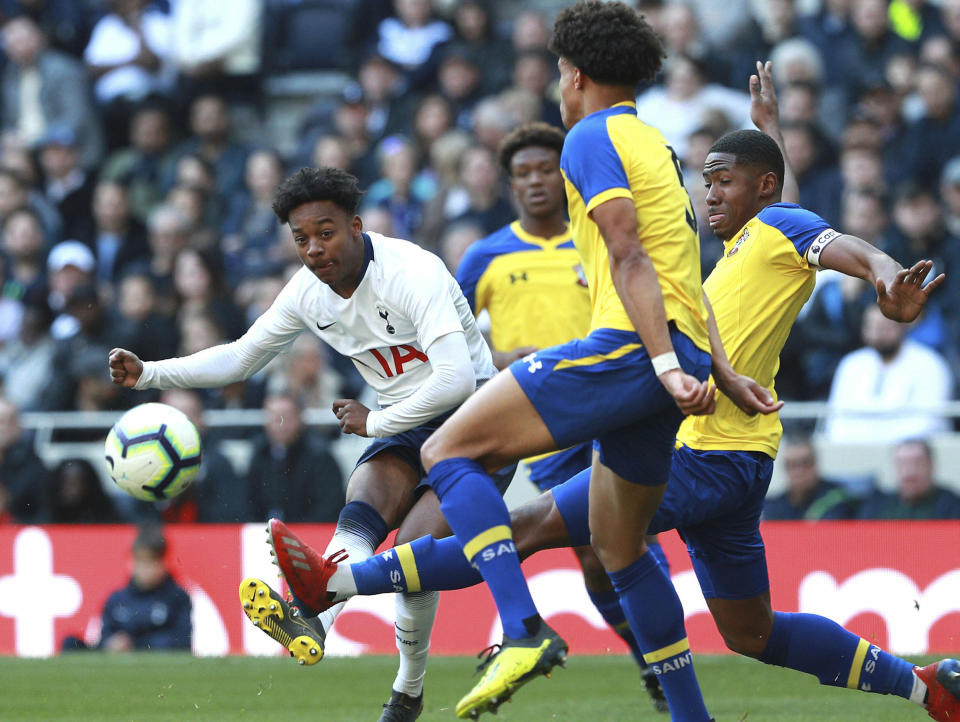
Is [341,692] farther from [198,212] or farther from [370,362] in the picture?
[198,212]

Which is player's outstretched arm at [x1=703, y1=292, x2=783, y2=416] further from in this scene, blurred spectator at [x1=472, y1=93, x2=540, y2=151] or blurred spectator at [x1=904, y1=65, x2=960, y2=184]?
blurred spectator at [x1=472, y1=93, x2=540, y2=151]

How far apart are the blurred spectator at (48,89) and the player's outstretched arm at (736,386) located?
1085 centimetres

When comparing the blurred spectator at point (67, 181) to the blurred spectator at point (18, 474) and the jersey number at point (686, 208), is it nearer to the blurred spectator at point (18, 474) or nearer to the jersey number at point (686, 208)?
the blurred spectator at point (18, 474)

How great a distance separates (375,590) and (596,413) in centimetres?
144

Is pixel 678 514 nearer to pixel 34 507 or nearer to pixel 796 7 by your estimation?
pixel 34 507

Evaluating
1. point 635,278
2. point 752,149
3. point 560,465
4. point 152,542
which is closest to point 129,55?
point 152,542

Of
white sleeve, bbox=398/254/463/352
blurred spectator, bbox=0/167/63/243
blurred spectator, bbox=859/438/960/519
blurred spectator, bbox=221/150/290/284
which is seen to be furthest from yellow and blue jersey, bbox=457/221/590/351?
blurred spectator, bbox=0/167/63/243

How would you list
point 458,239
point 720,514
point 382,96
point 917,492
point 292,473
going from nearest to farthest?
point 720,514 < point 917,492 < point 292,473 < point 458,239 < point 382,96

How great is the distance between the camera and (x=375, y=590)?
5.78 m

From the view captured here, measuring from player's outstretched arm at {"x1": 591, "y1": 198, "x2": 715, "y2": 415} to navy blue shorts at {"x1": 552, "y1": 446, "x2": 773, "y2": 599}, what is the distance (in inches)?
33.3

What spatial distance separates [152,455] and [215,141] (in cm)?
826

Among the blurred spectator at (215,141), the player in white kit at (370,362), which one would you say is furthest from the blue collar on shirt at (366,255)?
the blurred spectator at (215,141)

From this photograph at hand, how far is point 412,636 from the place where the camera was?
641cm

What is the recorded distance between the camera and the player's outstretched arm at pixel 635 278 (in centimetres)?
474
